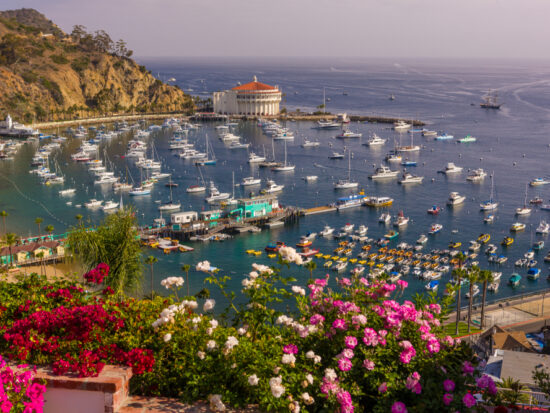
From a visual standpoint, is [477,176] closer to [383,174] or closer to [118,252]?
[383,174]

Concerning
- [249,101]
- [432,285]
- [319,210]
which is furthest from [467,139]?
[432,285]

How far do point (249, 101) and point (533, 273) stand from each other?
7675 centimetres

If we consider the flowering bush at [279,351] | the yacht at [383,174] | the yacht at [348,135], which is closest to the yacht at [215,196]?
the yacht at [383,174]

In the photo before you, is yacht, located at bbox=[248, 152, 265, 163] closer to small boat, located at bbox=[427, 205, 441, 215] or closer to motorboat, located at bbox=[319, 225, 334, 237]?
small boat, located at bbox=[427, 205, 441, 215]

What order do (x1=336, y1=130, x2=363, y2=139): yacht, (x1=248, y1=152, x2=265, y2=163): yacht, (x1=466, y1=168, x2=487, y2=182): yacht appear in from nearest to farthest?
(x1=466, y1=168, x2=487, y2=182): yacht, (x1=248, y1=152, x2=265, y2=163): yacht, (x1=336, y1=130, x2=363, y2=139): yacht

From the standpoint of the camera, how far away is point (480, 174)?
5625 centimetres

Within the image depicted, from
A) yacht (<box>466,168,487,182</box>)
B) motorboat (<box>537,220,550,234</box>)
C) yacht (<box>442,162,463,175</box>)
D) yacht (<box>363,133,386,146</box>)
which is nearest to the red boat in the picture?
motorboat (<box>537,220,550,234</box>)

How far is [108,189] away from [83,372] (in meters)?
47.1

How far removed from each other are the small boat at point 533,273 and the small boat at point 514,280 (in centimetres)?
107

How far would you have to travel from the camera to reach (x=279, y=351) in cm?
641

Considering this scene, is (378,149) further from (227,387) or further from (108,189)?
(227,387)

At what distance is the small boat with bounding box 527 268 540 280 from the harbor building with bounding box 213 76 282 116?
75693 millimetres

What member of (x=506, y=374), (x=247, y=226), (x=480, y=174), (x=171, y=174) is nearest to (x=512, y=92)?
(x=480, y=174)

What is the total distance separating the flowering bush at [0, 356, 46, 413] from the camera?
5.65 m
